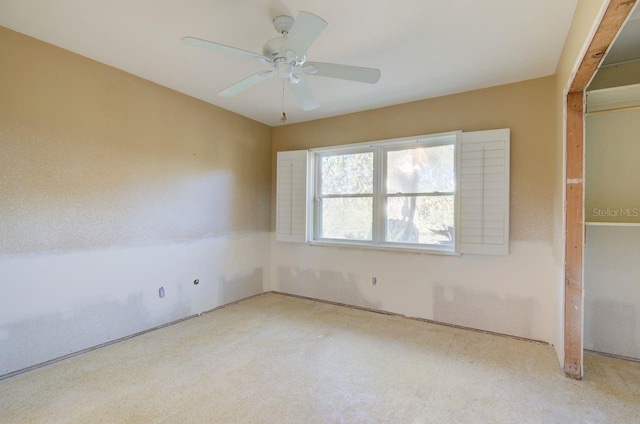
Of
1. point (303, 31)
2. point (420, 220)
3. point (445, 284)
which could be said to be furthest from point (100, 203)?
point (445, 284)

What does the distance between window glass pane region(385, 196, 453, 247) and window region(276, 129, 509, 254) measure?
0.04 ft

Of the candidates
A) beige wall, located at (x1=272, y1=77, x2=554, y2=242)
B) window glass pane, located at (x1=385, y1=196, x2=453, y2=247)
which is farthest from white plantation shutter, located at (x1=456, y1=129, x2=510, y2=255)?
window glass pane, located at (x1=385, y1=196, x2=453, y2=247)

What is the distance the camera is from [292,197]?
4.37 metres

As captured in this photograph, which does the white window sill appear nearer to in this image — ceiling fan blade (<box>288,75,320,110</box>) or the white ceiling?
the white ceiling

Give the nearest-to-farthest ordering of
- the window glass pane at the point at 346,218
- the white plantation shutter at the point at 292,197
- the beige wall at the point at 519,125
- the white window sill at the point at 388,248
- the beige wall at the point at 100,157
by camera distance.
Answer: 1. the beige wall at the point at 100,157
2. the beige wall at the point at 519,125
3. the white window sill at the point at 388,248
4. the window glass pane at the point at 346,218
5. the white plantation shutter at the point at 292,197

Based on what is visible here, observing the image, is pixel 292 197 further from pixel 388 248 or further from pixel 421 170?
pixel 421 170

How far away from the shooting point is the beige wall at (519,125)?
2.90 meters

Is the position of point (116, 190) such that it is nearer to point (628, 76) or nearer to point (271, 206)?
point (271, 206)

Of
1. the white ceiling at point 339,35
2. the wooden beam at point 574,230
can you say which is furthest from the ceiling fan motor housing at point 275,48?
the wooden beam at point 574,230

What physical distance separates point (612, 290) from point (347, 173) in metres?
2.90

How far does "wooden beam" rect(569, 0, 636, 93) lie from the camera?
135 centimetres

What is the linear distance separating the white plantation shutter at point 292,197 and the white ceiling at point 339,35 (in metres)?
1.40

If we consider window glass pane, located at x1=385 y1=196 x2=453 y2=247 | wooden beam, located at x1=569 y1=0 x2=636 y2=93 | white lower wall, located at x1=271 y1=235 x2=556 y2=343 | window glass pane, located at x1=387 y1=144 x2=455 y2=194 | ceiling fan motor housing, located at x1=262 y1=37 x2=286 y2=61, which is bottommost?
white lower wall, located at x1=271 y1=235 x2=556 y2=343

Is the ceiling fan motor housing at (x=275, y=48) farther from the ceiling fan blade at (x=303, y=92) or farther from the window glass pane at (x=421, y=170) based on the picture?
the window glass pane at (x=421, y=170)
